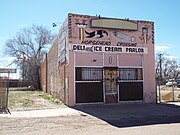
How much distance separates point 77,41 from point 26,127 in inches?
326

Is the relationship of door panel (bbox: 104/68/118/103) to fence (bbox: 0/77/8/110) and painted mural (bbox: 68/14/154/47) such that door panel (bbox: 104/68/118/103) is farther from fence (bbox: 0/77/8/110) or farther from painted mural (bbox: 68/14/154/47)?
fence (bbox: 0/77/8/110)

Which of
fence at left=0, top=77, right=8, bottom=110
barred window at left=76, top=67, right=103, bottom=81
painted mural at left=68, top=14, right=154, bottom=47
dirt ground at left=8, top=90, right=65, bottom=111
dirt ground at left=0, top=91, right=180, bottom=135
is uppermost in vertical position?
painted mural at left=68, top=14, right=154, bottom=47

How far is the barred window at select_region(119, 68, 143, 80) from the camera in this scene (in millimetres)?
17531

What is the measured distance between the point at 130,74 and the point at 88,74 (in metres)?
3.15

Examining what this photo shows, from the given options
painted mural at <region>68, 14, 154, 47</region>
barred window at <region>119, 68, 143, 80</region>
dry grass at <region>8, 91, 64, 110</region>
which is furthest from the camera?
barred window at <region>119, 68, 143, 80</region>

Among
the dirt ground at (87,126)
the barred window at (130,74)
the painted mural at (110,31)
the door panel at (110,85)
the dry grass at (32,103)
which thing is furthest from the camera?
the barred window at (130,74)

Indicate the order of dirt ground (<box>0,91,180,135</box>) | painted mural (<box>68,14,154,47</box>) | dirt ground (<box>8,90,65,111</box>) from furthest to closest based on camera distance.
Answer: painted mural (<box>68,14,154,47</box>)
dirt ground (<box>8,90,65,111</box>)
dirt ground (<box>0,91,180,135</box>)

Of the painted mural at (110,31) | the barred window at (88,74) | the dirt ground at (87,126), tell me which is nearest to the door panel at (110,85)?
the barred window at (88,74)

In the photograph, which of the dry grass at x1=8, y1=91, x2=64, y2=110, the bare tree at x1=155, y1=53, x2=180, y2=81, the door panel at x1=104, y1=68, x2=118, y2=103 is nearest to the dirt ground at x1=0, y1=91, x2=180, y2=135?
the dry grass at x1=8, y1=91, x2=64, y2=110

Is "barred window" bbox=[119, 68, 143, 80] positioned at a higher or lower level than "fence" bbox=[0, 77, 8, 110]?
higher

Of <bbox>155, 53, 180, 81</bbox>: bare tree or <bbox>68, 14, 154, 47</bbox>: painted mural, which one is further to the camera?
<bbox>155, 53, 180, 81</bbox>: bare tree

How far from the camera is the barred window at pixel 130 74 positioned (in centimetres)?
1753

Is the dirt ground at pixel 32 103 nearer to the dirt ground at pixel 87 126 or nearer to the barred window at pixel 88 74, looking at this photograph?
the barred window at pixel 88 74

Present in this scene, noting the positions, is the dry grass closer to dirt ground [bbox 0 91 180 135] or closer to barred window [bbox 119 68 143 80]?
dirt ground [bbox 0 91 180 135]
